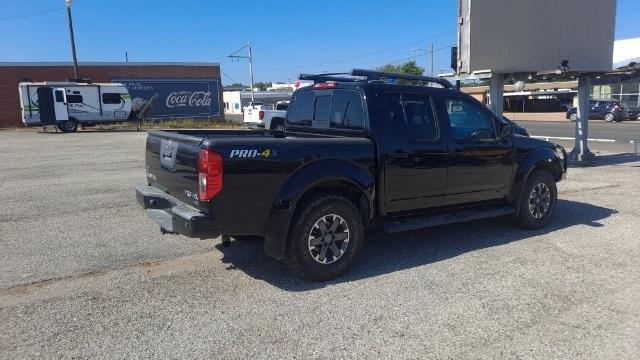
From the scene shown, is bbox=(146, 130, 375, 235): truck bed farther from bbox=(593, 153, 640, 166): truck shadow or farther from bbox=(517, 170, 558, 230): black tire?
bbox=(593, 153, 640, 166): truck shadow

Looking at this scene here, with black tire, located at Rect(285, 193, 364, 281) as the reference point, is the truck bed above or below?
above

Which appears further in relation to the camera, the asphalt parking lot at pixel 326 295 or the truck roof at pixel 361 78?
the truck roof at pixel 361 78

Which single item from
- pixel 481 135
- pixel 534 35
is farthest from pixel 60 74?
pixel 481 135

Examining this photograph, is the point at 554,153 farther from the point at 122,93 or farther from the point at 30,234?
the point at 122,93

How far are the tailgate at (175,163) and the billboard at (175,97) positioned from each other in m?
33.4

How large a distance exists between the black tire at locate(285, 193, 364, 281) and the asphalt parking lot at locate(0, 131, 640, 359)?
168mm

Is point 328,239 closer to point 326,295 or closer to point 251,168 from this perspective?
point 326,295

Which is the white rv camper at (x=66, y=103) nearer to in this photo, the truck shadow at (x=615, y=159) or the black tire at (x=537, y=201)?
the truck shadow at (x=615, y=159)

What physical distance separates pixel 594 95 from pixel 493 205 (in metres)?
52.7

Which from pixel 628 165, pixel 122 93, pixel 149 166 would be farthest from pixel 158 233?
pixel 122 93

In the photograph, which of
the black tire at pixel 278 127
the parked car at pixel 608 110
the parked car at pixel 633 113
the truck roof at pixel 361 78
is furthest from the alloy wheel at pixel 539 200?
the parked car at pixel 633 113

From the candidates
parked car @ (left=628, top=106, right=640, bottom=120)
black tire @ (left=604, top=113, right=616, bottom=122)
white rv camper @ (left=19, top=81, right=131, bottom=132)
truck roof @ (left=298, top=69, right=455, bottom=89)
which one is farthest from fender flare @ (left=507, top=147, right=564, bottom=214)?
parked car @ (left=628, top=106, right=640, bottom=120)

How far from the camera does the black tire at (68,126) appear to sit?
29141mm

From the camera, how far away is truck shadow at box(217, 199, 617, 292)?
493cm
